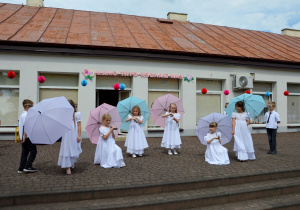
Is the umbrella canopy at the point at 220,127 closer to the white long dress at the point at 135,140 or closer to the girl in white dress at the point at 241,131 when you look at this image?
the girl in white dress at the point at 241,131

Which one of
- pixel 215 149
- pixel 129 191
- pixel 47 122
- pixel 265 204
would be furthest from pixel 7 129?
pixel 265 204

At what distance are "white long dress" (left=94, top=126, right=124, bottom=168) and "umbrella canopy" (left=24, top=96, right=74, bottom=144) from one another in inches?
58.3

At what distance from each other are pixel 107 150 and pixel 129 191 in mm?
1885

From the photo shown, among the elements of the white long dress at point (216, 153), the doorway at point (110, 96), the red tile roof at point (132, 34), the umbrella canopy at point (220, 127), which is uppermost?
the red tile roof at point (132, 34)

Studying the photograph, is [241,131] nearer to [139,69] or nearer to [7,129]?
[139,69]

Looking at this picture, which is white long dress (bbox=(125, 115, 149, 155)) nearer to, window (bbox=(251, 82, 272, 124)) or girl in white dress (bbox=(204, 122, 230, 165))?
girl in white dress (bbox=(204, 122, 230, 165))

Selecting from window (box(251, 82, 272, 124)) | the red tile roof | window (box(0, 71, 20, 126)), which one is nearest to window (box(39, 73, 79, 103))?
window (box(0, 71, 20, 126))

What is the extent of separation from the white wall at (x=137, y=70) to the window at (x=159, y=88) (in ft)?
1.31

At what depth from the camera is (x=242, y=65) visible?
13.6m

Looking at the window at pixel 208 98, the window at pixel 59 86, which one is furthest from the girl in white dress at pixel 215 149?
the window at pixel 59 86

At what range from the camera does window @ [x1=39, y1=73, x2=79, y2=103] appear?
1134cm

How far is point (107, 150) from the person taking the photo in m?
6.38

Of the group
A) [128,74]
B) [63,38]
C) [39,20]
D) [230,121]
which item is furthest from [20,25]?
[230,121]

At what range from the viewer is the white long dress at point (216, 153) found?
6.79 m
